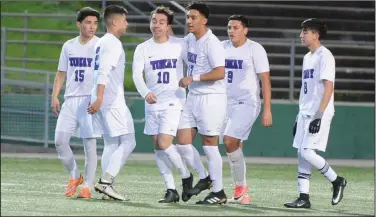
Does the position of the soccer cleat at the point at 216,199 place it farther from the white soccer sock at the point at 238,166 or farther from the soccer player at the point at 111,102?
the soccer player at the point at 111,102

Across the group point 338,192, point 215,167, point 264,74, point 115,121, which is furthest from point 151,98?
point 338,192

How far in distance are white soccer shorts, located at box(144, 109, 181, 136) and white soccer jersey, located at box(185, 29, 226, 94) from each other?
0.32 meters

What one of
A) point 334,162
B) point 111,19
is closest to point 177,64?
point 111,19

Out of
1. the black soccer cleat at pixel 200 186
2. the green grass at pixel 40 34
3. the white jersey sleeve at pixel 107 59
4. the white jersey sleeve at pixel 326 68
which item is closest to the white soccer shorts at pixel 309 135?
the white jersey sleeve at pixel 326 68

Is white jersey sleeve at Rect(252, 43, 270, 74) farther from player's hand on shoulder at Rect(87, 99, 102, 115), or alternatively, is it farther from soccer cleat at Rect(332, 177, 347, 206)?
player's hand on shoulder at Rect(87, 99, 102, 115)

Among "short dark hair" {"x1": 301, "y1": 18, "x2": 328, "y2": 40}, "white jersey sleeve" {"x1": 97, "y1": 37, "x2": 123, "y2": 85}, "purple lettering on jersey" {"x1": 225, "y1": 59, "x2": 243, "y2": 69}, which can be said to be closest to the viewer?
"white jersey sleeve" {"x1": 97, "y1": 37, "x2": 123, "y2": 85}

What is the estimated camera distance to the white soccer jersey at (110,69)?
12.2 meters

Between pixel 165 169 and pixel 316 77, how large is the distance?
5.91 feet

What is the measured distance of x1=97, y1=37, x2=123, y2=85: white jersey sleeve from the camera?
39.8 ft

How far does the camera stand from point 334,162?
22109 mm

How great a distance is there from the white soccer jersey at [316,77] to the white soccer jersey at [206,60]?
0.85 m

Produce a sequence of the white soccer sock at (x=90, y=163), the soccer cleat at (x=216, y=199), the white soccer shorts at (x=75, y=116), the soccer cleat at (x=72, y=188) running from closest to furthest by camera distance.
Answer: the soccer cleat at (x=216, y=199)
the white soccer sock at (x=90, y=163)
the soccer cleat at (x=72, y=188)
the white soccer shorts at (x=75, y=116)

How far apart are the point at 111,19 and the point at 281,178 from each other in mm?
6023

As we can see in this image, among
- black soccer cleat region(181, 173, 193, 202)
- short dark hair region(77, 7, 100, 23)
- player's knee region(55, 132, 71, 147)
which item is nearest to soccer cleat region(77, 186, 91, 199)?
player's knee region(55, 132, 71, 147)
